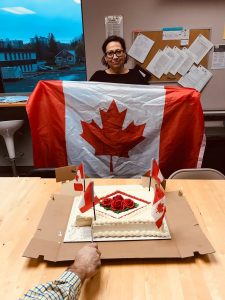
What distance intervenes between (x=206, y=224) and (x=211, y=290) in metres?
0.37

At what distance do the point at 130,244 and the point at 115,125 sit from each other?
1.21m

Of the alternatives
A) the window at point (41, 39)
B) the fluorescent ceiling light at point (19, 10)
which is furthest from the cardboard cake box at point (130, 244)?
the fluorescent ceiling light at point (19, 10)

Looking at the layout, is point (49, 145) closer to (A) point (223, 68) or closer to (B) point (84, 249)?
(B) point (84, 249)

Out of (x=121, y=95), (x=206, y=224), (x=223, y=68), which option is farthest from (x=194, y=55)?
(x=206, y=224)

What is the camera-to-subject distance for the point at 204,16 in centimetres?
316

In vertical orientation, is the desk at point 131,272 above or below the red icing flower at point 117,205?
below

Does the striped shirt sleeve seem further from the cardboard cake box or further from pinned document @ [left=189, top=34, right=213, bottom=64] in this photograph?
pinned document @ [left=189, top=34, right=213, bottom=64]

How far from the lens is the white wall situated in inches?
123

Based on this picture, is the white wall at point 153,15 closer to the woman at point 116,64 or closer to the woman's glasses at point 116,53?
the woman at point 116,64

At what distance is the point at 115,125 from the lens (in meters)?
2.17

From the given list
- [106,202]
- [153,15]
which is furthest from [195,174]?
[153,15]

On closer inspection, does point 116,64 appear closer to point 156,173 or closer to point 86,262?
point 156,173

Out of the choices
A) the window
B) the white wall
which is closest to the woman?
the white wall

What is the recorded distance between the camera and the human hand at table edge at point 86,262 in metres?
0.92
